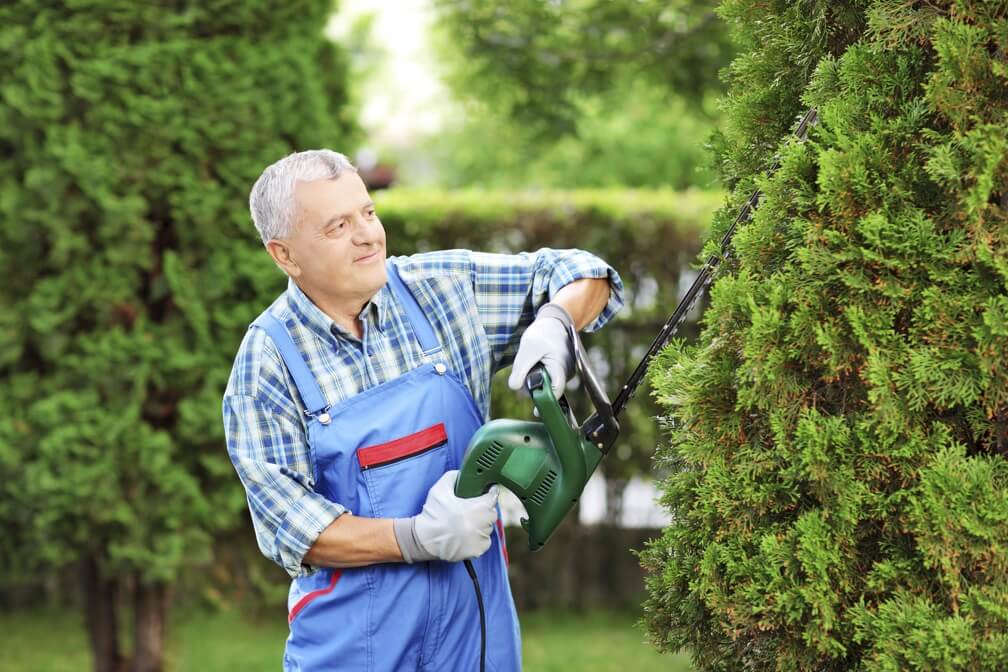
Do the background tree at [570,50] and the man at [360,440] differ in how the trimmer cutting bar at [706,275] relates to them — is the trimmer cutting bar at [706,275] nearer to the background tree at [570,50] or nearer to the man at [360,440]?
the man at [360,440]

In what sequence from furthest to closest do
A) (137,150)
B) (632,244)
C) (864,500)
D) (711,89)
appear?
(632,244), (711,89), (137,150), (864,500)

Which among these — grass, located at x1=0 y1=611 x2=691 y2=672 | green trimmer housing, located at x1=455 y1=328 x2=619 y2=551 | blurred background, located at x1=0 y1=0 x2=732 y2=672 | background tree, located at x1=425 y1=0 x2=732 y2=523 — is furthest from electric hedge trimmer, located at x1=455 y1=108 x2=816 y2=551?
grass, located at x1=0 y1=611 x2=691 y2=672

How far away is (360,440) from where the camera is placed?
241 centimetres

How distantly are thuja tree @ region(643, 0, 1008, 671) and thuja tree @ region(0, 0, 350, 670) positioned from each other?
11.3ft

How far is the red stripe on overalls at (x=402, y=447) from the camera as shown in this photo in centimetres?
242

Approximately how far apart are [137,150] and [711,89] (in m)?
2.78

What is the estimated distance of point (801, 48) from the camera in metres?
2.17

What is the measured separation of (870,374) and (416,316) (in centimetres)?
112

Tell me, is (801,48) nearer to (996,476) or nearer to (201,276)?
(996,476)

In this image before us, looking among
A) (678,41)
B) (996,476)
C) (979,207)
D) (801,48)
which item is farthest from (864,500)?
(678,41)

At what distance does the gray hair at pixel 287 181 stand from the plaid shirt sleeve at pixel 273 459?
253 mm

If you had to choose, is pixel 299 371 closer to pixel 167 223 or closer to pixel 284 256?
pixel 284 256

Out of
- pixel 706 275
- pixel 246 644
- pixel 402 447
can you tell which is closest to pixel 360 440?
pixel 402 447

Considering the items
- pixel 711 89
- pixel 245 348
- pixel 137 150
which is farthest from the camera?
pixel 711 89
